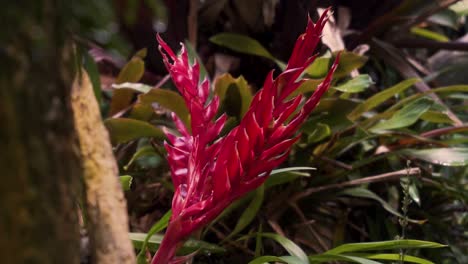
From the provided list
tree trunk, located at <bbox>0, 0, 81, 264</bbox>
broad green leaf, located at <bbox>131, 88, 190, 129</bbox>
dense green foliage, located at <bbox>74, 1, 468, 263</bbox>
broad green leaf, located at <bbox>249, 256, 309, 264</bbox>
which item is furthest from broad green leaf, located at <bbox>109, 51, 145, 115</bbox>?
tree trunk, located at <bbox>0, 0, 81, 264</bbox>

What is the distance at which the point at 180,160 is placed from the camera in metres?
0.72

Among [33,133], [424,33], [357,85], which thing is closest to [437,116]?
[357,85]

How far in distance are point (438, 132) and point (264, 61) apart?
387mm

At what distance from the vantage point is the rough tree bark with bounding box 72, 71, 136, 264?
16.5 inches

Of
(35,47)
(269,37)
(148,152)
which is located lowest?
(148,152)

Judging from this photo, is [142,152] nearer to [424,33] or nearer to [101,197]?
[101,197]

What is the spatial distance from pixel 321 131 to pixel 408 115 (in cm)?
15

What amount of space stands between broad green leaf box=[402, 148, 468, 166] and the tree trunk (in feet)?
3.04

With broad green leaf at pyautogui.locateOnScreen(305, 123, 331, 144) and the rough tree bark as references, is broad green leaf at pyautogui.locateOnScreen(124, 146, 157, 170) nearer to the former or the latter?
broad green leaf at pyautogui.locateOnScreen(305, 123, 331, 144)

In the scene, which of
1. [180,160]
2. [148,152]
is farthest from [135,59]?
[180,160]

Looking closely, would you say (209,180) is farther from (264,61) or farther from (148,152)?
(264,61)

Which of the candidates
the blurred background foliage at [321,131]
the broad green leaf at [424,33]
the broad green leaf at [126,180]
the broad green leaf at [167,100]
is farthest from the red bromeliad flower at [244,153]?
the broad green leaf at [424,33]

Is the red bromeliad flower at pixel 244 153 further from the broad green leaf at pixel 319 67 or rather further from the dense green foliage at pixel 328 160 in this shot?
the broad green leaf at pixel 319 67

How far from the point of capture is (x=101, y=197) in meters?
0.43
